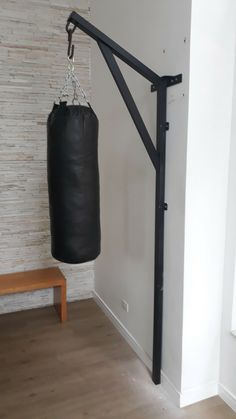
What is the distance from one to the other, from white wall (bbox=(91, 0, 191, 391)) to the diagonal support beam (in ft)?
0.41

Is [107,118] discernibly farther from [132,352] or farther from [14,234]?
[132,352]

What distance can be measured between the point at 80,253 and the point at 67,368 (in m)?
1.00

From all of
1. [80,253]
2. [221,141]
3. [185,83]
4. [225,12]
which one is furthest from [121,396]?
[225,12]

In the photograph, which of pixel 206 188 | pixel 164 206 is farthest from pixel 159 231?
pixel 206 188

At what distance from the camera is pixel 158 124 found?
78.1 inches

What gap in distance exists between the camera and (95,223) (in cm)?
191

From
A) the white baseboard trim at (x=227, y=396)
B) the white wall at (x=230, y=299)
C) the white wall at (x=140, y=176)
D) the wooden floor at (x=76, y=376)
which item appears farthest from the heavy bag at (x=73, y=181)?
the white baseboard trim at (x=227, y=396)

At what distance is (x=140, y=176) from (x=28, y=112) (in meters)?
1.29

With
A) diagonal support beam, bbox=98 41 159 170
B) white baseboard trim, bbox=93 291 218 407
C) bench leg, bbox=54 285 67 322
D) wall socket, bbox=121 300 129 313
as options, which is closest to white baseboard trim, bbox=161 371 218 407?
white baseboard trim, bbox=93 291 218 407

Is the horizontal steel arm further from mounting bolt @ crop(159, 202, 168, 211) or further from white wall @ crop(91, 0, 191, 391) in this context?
mounting bolt @ crop(159, 202, 168, 211)

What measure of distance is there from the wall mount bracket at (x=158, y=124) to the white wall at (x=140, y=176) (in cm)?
4

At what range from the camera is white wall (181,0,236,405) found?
5.87 ft

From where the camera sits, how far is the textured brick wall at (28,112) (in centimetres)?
293

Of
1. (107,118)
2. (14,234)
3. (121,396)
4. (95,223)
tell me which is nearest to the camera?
(95,223)
